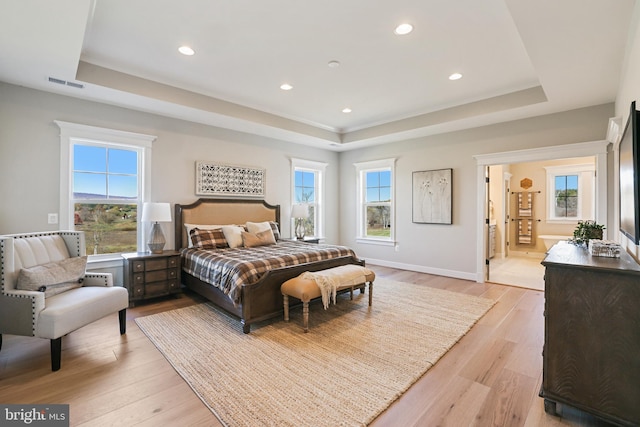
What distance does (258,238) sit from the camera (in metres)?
4.68

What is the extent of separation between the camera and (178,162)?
464cm

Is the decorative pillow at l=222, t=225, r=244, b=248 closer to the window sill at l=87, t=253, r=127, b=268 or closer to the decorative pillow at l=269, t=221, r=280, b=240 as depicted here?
the decorative pillow at l=269, t=221, r=280, b=240

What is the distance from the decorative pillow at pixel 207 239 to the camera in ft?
14.3

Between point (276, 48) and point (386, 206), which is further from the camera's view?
point (386, 206)

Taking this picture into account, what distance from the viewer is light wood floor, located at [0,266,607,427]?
6.01ft

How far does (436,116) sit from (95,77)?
15.4ft

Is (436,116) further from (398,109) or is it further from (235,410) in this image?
(235,410)

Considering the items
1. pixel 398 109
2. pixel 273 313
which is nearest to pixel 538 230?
pixel 398 109

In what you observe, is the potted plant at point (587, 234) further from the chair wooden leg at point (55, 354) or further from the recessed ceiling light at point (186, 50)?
the chair wooden leg at point (55, 354)

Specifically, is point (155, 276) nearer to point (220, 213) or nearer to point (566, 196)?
point (220, 213)

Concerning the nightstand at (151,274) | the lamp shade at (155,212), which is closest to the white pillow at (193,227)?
the nightstand at (151,274)

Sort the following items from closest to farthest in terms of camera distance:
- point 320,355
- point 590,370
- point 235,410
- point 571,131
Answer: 1. point 590,370
2. point 235,410
3. point 320,355
4. point 571,131

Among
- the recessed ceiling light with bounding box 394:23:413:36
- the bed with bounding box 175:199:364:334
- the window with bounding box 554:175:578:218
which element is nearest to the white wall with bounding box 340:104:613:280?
the bed with bounding box 175:199:364:334

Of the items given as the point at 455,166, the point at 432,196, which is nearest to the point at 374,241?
the point at 432,196
